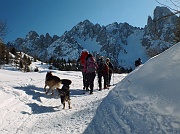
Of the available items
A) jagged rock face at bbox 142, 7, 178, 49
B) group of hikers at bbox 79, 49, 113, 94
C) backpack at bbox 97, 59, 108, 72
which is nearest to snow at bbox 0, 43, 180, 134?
jagged rock face at bbox 142, 7, 178, 49

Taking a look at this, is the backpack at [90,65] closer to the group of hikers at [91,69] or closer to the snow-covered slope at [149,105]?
the group of hikers at [91,69]

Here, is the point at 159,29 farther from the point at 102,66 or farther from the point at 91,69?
the point at 102,66

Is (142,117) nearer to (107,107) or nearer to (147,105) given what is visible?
(147,105)

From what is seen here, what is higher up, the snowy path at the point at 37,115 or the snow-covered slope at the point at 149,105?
the snow-covered slope at the point at 149,105

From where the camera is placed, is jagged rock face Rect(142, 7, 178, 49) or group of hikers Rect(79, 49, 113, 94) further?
group of hikers Rect(79, 49, 113, 94)

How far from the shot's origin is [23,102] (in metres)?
7.91

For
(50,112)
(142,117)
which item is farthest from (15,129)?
(142,117)

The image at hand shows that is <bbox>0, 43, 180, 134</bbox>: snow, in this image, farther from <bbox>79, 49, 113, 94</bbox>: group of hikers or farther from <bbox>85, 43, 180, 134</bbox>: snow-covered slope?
<bbox>79, 49, 113, 94</bbox>: group of hikers

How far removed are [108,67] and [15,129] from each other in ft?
26.9

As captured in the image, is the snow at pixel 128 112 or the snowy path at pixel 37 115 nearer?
A: the snow at pixel 128 112

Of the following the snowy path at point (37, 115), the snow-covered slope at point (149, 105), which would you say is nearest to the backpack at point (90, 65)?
the snowy path at point (37, 115)

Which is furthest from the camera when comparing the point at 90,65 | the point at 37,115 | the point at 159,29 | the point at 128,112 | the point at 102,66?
the point at 102,66

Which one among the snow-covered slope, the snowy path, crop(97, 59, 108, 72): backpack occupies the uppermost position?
crop(97, 59, 108, 72): backpack

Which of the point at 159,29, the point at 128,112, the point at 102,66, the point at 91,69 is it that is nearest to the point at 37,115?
the point at 128,112
